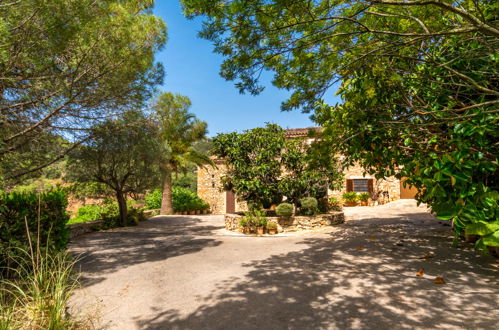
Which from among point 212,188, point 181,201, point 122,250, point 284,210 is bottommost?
point 122,250

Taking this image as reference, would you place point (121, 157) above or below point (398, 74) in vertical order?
below

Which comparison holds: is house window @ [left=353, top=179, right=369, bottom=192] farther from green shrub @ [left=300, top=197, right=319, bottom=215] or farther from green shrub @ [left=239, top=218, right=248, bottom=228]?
green shrub @ [left=239, top=218, right=248, bottom=228]

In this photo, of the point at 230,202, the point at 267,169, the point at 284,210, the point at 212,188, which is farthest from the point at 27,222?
the point at 212,188

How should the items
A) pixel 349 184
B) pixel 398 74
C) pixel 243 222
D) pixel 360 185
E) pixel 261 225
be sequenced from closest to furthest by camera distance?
pixel 398 74
pixel 261 225
pixel 243 222
pixel 360 185
pixel 349 184

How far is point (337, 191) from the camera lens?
61.4ft

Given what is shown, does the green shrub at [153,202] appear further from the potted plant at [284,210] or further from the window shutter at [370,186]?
the window shutter at [370,186]

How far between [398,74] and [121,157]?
9.86 m

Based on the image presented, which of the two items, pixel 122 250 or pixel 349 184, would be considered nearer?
pixel 122 250

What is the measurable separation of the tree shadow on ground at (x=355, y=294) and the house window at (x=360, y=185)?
12532 millimetres

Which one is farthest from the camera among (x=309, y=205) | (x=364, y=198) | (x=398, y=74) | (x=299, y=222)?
(x=364, y=198)

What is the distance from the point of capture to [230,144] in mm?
11391

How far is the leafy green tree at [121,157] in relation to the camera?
307 inches

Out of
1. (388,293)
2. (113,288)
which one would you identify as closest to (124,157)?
(113,288)

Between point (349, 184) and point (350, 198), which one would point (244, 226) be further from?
point (349, 184)
